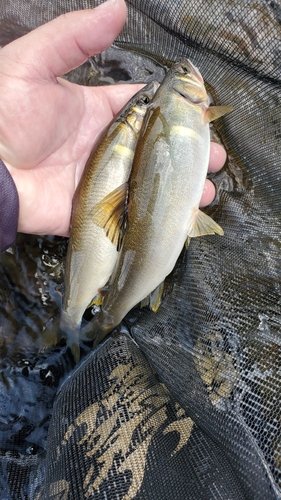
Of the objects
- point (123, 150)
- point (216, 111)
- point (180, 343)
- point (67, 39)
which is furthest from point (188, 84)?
point (180, 343)

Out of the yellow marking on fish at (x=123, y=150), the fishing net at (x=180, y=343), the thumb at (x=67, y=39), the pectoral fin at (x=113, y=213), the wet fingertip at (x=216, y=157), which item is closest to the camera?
the fishing net at (x=180, y=343)

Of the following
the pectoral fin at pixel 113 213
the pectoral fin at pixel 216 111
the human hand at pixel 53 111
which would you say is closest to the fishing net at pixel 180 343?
the human hand at pixel 53 111

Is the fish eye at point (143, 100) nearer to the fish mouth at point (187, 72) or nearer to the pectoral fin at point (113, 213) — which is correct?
the fish mouth at point (187, 72)

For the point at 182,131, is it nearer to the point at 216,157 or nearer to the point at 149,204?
the point at 149,204

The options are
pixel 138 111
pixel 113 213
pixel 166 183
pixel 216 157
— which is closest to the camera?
pixel 166 183

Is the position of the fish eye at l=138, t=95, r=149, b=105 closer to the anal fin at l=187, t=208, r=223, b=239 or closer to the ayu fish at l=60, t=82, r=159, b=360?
the ayu fish at l=60, t=82, r=159, b=360

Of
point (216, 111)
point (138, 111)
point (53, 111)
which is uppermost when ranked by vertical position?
point (216, 111)

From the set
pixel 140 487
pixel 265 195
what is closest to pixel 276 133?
pixel 265 195
